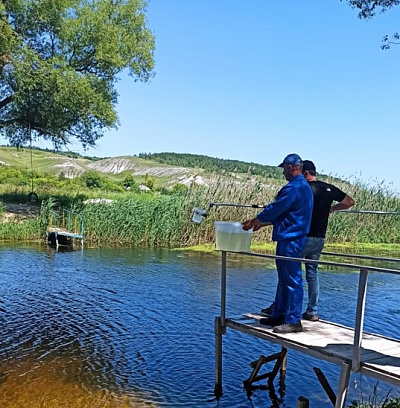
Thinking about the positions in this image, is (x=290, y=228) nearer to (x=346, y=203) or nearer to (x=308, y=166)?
(x=308, y=166)

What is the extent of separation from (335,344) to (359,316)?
2.74 ft

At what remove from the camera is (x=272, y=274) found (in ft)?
50.4

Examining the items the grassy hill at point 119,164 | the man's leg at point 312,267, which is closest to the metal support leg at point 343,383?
the man's leg at point 312,267

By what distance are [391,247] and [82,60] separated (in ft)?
50.7

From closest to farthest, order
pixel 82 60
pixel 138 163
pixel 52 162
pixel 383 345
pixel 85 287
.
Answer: pixel 383 345 → pixel 85 287 → pixel 82 60 → pixel 52 162 → pixel 138 163

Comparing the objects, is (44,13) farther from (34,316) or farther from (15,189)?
(34,316)

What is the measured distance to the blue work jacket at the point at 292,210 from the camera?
18.8 feet

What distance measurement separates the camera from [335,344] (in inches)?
219

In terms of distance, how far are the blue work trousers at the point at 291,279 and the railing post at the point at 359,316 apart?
3.42 ft

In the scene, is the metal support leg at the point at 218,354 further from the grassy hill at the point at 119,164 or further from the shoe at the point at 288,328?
the grassy hill at the point at 119,164

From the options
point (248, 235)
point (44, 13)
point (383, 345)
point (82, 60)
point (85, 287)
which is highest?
point (44, 13)

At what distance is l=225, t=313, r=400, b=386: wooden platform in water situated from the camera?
488cm

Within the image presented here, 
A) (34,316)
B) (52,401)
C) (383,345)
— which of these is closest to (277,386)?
(383,345)

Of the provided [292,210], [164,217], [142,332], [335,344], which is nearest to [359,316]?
[335,344]
